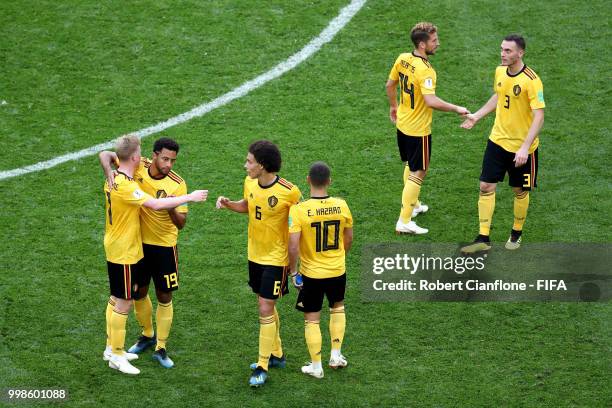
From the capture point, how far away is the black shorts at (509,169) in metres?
11.0

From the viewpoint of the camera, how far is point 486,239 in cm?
1125

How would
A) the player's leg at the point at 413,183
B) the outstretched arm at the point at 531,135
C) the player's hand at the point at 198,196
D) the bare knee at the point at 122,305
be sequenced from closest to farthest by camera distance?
the player's hand at the point at 198,196
the bare knee at the point at 122,305
the outstretched arm at the point at 531,135
the player's leg at the point at 413,183

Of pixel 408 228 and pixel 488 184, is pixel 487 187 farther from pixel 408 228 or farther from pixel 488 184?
pixel 408 228

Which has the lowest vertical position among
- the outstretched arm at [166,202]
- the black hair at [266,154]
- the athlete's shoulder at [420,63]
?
the outstretched arm at [166,202]

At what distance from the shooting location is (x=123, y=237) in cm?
896

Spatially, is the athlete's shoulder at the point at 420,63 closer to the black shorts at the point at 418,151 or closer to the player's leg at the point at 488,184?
the black shorts at the point at 418,151

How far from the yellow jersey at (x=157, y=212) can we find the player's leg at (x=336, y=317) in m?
1.41

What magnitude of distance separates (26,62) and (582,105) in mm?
7667

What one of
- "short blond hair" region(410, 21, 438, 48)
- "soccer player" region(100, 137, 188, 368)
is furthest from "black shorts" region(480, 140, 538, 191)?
"soccer player" region(100, 137, 188, 368)

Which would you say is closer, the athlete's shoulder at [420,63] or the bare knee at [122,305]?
the bare knee at [122,305]

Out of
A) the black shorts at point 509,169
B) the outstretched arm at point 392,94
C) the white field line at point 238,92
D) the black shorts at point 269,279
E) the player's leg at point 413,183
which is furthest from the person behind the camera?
the white field line at point 238,92

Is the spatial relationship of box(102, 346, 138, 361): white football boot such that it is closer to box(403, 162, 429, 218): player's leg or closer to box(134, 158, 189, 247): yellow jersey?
box(134, 158, 189, 247): yellow jersey

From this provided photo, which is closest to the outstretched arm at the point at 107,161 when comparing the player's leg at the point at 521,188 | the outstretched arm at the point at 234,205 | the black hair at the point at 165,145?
the black hair at the point at 165,145

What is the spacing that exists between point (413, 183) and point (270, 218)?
3.10 meters
